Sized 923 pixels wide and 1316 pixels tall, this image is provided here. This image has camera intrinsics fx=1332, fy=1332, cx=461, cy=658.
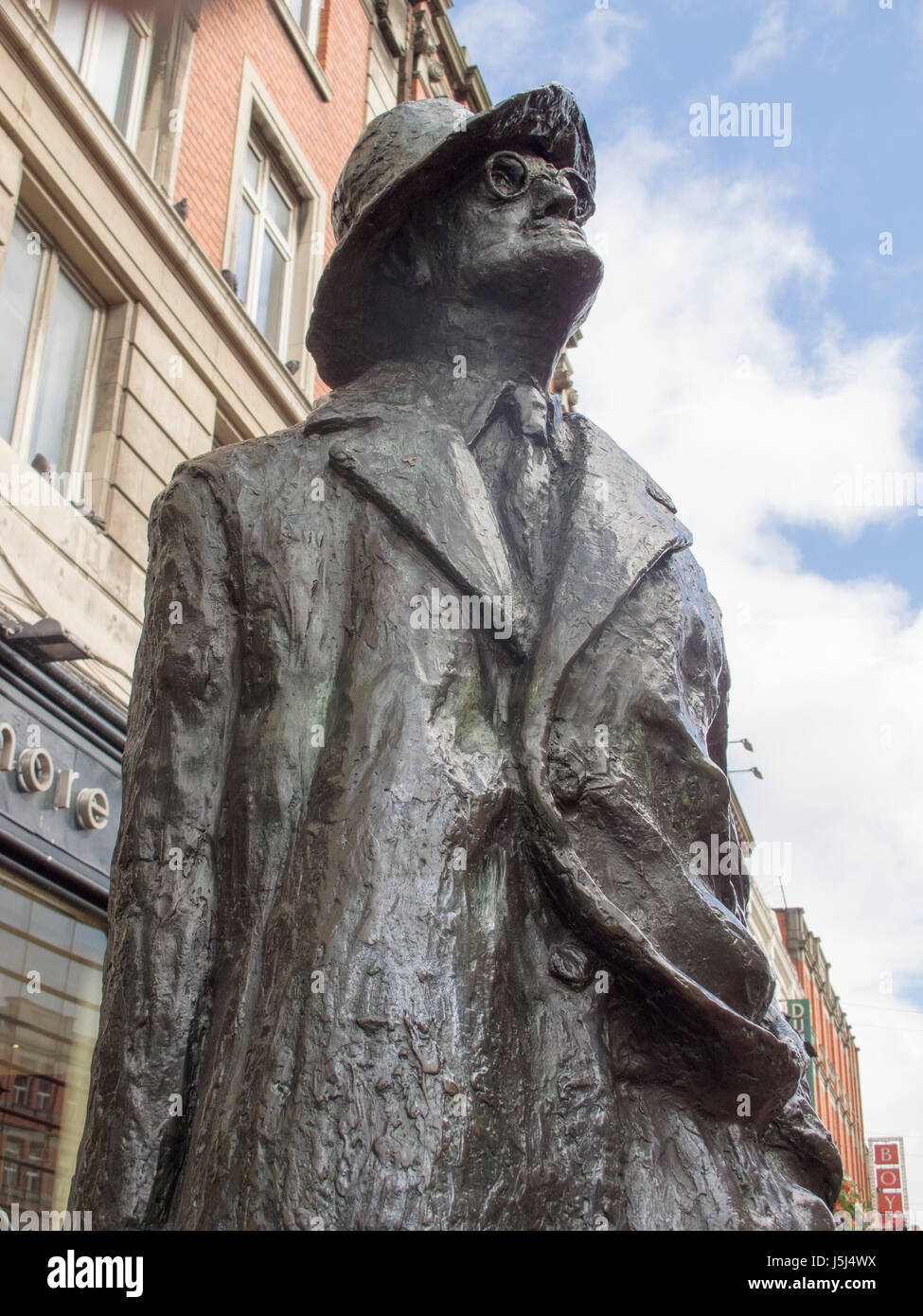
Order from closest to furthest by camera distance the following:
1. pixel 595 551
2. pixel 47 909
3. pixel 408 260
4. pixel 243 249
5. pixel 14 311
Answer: pixel 595 551
pixel 408 260
pixel 47 909
pixel 14 311
pixel 243 249

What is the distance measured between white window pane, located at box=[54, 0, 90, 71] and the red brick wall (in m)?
1.41

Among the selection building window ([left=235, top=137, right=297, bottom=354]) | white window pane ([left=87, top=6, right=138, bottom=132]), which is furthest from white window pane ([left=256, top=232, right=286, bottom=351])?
white window pane ([left=87, top=6, right=138, bottom=132])

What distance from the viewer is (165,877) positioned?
1937 millimetres

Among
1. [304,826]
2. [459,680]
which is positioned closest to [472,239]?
[459,680]

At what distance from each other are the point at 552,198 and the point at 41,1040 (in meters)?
6.69

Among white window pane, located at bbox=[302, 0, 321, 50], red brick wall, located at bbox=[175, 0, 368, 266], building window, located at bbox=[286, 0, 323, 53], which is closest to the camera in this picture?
red brick wall, located at bbox=[175, 0, 368, 266]

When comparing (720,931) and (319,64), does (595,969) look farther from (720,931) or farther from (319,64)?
(319,64)

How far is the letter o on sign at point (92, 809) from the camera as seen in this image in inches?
336

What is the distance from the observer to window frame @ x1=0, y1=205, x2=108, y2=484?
912 centimetres

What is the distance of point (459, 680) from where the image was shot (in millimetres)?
2039

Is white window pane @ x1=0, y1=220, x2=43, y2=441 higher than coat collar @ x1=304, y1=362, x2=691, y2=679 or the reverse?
higher

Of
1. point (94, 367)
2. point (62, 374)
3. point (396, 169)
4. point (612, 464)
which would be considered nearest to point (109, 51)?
point (94, 367)

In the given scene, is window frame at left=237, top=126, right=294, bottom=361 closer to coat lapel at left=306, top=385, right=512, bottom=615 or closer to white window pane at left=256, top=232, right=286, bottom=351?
white window pane at left=256, top=232, right=286, bottom=351

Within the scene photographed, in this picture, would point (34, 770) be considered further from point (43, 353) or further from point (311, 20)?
point (311, 20)
